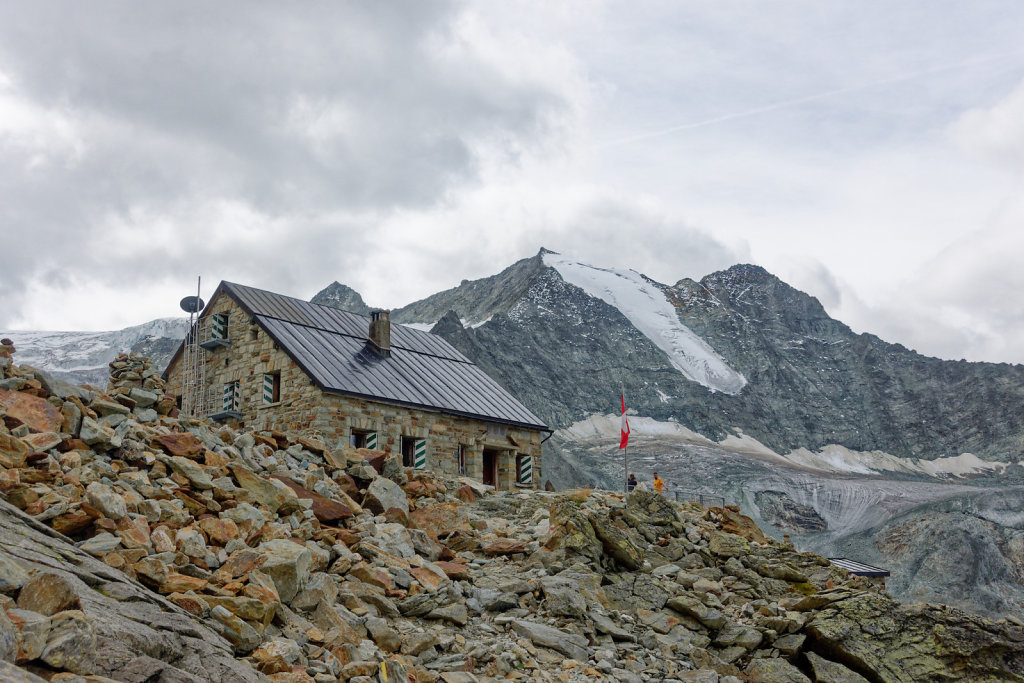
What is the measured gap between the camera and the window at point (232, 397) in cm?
2927

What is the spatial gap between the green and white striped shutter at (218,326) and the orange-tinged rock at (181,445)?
53.4ft

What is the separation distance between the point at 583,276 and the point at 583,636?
175904mm

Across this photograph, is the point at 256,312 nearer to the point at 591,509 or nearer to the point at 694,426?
the point at 591,509

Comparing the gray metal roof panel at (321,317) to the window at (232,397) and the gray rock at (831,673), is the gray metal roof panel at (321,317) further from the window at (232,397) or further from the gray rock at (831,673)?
the gray rock at (831,673)

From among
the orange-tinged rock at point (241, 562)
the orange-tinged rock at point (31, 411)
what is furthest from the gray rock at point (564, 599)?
the orange-tinged rock at point (31, 411)

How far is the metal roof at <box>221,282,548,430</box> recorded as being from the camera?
2778 centimetres

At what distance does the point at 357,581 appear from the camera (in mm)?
13219

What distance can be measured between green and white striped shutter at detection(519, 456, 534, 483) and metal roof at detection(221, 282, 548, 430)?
1282 millimetres

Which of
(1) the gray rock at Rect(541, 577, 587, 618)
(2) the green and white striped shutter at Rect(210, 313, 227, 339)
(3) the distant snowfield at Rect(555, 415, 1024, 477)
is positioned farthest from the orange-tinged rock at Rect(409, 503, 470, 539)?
(3) the distant snowfield at Rect(555, 415, 1024, 477)

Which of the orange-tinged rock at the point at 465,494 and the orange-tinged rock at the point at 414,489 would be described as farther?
the orange-tinged rock at the point at 465,494

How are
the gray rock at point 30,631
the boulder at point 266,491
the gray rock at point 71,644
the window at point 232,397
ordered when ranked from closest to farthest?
the gray rock at point 30,631 → the gray rock at point 71,644 → the boulder at point 266,491 → the window at point 232,397

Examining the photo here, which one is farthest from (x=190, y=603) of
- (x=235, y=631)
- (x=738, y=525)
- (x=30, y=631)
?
(x=738, y=525)

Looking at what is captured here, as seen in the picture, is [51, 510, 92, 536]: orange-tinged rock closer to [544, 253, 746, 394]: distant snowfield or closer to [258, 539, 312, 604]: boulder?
[258, 539, 312, 604]: boulder

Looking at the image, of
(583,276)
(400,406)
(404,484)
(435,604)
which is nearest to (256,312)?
(400,406)
